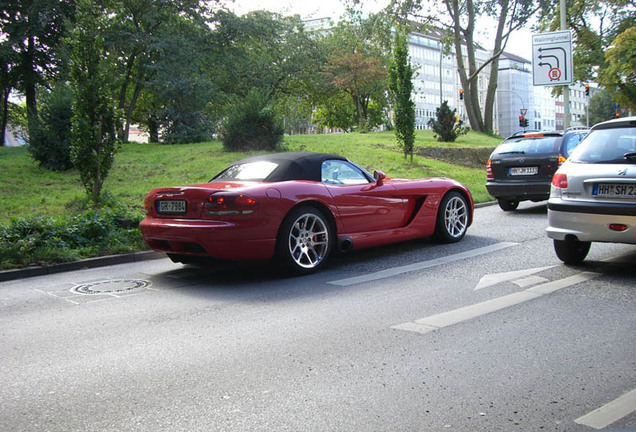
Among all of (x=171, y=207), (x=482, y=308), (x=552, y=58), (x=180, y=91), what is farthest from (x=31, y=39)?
(x=482, y=308)

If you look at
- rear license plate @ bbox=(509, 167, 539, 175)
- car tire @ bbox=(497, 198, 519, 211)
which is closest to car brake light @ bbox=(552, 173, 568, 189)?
rear license plate @ bbox=(509, 167, 539, 175)

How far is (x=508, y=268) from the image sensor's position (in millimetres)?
7145

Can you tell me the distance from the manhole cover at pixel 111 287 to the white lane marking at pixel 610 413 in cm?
475

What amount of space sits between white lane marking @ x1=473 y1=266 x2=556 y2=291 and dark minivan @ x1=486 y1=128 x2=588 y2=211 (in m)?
5.71

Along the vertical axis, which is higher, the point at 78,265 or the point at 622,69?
the point at 622,69

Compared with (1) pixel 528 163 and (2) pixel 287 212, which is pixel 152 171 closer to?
(1) pixel 528 163

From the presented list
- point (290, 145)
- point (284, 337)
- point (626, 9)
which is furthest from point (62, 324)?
point (626, 9)

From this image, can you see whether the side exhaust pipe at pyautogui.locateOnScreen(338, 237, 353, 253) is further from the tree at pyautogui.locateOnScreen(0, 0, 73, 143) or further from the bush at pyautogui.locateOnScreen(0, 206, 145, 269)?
Answer: the tree at pyautogui.locateOnScreen(0, 0, 73, 143)

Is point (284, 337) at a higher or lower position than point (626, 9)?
lower

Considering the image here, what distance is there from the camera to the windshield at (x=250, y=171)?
7.37 metres

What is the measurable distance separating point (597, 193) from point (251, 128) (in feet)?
56.9

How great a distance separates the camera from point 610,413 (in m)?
3.21

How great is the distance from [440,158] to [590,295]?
20.7m

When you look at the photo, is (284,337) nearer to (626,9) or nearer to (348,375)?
(348,375)
